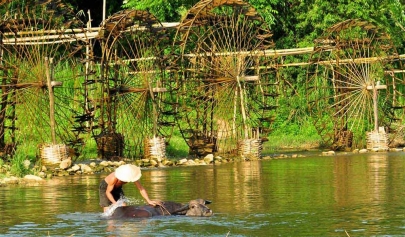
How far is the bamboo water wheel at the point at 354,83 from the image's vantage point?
31188 mm

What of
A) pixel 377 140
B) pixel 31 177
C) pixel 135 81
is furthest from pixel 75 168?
pixel 377 140

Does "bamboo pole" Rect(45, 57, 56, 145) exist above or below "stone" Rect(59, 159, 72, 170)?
above

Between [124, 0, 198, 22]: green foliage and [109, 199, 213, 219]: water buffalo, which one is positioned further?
[124, 0, 198, 22]: green foliage

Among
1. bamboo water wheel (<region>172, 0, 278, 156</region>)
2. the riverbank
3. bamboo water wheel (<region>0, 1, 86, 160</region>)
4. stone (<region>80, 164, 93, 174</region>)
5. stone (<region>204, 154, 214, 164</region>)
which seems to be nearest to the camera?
the riverbank

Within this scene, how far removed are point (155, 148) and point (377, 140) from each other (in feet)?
24.3

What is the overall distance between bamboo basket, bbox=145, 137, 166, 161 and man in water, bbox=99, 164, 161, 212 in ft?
35.6

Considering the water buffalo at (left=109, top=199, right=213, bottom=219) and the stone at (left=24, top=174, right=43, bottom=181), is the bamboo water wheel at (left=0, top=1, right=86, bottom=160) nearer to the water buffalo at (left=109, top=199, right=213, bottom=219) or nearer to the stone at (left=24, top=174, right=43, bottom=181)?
the stone at (left=24, top=174, right=43, bottom=181)

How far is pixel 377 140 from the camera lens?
100 feet

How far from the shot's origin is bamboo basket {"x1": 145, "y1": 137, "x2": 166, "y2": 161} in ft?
87.4

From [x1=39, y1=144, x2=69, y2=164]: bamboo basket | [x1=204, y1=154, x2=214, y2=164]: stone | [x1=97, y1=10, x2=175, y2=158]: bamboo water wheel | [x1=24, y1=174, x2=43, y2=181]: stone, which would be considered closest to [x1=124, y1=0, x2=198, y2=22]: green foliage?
[x1=97, y1=10, x2=175, y2=158]: bamboo water wheel

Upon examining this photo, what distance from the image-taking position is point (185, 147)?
30562 millimetres

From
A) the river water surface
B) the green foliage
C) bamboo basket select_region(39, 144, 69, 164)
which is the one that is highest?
the green foliage

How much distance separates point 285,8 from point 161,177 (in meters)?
17.9

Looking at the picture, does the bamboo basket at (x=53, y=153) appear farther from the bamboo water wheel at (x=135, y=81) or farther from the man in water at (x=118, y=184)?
the man in water at (x=118, y=184)
